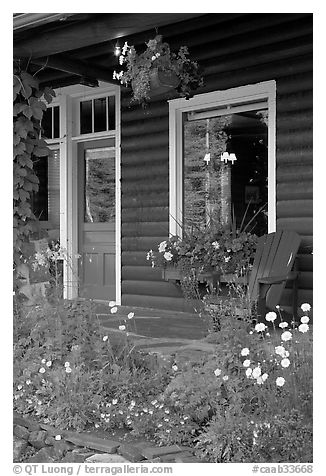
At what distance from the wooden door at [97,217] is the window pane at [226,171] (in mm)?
1100

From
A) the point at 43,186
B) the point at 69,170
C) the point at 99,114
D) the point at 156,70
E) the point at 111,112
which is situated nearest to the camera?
the point at 156,70

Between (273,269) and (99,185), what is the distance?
2.72 metres

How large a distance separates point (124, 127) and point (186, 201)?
3.35 feet

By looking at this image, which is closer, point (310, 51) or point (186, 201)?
point (310, 51)

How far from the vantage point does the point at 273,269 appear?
453cm

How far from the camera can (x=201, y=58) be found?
5.50 metres

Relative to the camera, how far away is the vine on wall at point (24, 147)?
4.04 meters

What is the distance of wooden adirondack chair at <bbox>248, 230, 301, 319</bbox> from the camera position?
423 cm

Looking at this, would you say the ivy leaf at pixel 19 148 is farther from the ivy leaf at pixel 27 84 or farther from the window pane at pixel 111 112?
the window pane at pixel 111 112

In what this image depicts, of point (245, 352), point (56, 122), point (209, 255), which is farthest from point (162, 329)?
point (56, 122)

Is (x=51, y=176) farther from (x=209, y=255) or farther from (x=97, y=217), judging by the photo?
(x=209, y=255)

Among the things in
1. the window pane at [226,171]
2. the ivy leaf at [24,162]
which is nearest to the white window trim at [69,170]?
the window pane at [226,171]
